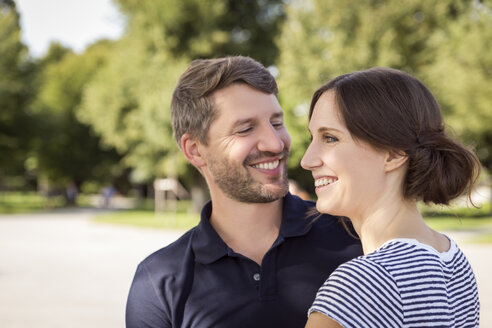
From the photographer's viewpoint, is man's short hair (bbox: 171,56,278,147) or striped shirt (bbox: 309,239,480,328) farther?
man's short hair (bbox: 171,56,278,147)

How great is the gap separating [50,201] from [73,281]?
1201 inches

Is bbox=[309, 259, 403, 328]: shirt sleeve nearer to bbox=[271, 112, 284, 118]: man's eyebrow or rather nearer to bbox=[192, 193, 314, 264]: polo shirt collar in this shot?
bbox=[192, 193, 314, 264]: polo shirt collar

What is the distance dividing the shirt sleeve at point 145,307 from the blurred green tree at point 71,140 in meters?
36.4

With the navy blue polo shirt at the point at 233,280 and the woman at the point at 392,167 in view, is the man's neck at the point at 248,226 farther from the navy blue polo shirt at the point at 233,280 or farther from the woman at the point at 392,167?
the woman at the point at 392,167

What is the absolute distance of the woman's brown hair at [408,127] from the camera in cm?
166

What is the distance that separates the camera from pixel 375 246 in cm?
171

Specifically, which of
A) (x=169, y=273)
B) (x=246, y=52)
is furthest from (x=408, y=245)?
(x=246, y=52)

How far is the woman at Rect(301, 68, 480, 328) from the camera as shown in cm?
163

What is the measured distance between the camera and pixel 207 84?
251 centimetres

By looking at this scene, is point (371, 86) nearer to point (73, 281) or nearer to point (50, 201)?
point (73, 281)

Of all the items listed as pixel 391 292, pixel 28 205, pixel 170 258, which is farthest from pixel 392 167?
pixel 28 205

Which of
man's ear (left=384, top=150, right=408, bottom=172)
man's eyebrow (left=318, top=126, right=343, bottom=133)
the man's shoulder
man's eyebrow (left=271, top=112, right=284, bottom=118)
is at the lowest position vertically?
the man's shoulder

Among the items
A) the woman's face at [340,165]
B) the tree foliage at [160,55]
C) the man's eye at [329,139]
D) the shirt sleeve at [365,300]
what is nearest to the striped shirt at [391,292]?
the shirt sleeve at [365,300]

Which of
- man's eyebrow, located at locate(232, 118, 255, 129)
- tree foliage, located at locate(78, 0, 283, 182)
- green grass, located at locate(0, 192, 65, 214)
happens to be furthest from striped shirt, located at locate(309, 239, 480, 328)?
green grass, located at locate(0, 192, 65, 214)
